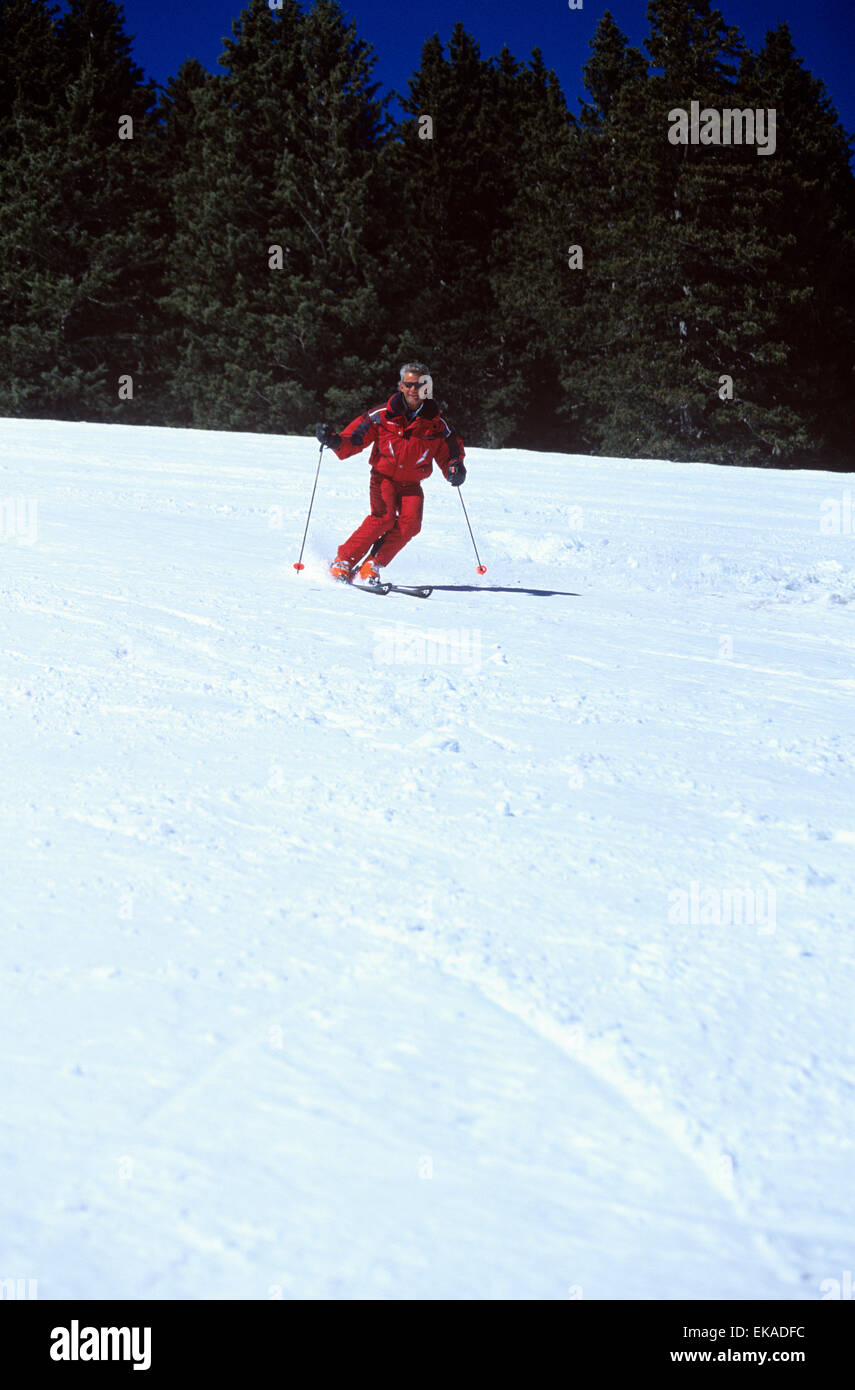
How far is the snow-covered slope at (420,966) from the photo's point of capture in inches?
80.7

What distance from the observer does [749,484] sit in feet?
48.0

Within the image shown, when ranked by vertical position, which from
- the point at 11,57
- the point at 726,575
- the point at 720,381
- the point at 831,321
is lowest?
the point at 726,575

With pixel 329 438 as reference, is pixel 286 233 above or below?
above

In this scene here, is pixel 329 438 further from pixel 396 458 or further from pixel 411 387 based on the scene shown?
pixel 411 387

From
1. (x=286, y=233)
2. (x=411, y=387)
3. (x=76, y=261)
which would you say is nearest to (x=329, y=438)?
(x=411, y=387)

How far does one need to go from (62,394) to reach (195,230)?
620 centimetres

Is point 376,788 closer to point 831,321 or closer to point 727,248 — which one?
point 727,248

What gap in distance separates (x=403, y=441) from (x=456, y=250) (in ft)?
89.5

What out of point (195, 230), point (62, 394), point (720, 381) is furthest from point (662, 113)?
point (62, 394)

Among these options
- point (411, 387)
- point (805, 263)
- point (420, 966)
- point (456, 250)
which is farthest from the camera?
point (456, 250)

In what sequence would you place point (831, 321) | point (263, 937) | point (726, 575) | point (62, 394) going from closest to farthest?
1. point (263, 937)
2. point (726, 575)
3. point (831, 321)
4. point (62, 394)

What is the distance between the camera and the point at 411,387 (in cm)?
808

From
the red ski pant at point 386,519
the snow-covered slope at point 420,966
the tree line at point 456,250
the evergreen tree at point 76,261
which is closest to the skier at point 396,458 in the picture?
the red ski pant at point 386,519

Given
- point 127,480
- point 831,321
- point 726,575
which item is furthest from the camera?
point 831,321
